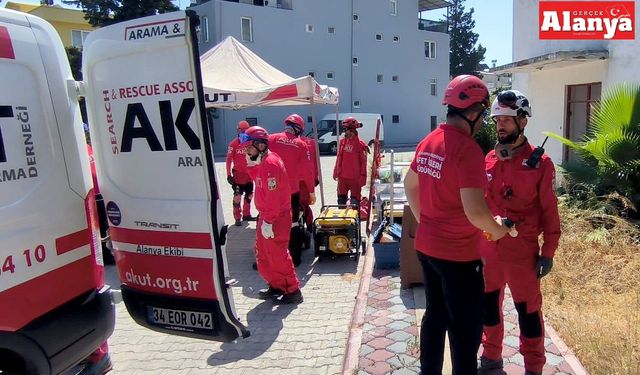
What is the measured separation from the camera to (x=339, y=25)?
105 ft

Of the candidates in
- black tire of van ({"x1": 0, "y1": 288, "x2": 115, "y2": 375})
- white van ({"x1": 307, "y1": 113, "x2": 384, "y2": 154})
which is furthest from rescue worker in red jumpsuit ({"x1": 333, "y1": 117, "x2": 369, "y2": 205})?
white van ({"x1": 307, "y1": 113, "x2": 384, "y2": 154})

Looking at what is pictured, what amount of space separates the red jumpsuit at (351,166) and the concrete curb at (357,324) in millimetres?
2177

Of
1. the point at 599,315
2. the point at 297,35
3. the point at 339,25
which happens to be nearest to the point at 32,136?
the point at 599,315

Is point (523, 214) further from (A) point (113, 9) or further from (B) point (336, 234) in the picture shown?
(A) point (113, 9)

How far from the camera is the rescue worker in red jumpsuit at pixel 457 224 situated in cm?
278

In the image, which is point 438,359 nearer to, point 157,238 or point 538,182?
point 538,182

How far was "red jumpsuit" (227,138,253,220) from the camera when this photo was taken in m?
8.98

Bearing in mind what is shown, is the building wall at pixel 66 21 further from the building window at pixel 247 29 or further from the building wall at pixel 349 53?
the building window at pixel 247 29

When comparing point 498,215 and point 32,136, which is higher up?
point 32,136

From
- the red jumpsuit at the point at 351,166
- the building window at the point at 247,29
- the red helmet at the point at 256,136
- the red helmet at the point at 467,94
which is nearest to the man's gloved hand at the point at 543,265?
the red helmet at the point at 467,94

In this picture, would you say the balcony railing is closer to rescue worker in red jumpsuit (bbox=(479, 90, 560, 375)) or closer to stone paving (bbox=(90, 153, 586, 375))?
stone paving (bbox=(90, 153, 586, 375))

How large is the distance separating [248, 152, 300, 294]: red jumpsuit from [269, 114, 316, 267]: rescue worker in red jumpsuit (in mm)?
1414

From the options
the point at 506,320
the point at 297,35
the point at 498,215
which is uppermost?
the point at 297,35

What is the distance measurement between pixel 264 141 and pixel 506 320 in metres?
2.81
